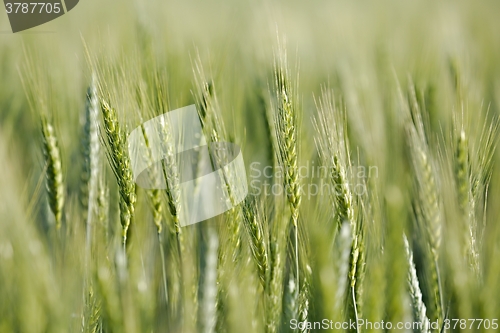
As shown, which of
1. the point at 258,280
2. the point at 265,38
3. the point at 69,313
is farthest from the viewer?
the point at 265,38

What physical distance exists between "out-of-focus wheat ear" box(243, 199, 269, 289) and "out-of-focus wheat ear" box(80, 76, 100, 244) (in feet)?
0.99

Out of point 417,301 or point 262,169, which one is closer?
point 417,301

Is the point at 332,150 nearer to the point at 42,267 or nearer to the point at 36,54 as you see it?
the point at 42,267

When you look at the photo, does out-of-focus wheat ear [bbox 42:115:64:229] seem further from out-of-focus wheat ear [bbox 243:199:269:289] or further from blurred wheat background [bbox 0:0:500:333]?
out-of-focus wheat ear [bbox 243:199:269:289]

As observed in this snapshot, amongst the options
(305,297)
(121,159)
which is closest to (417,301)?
(305,297)

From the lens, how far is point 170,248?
31.9 inches

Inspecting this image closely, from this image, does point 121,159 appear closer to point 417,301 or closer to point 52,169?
point 52,169

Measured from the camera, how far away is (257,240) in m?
0.69

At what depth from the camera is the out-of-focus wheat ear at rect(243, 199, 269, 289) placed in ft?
2.27

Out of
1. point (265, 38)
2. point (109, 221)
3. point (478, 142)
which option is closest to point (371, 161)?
point (478, 142)

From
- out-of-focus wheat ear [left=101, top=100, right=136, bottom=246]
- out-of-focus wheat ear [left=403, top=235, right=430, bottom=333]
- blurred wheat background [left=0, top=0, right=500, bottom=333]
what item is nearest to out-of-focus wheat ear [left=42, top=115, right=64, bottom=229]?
blurred wheat background [left=0, top=0, right=500, bottom=333]

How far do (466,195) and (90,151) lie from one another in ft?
2.31

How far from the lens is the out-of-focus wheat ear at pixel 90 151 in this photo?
2.50 ft

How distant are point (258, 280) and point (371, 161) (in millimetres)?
324
